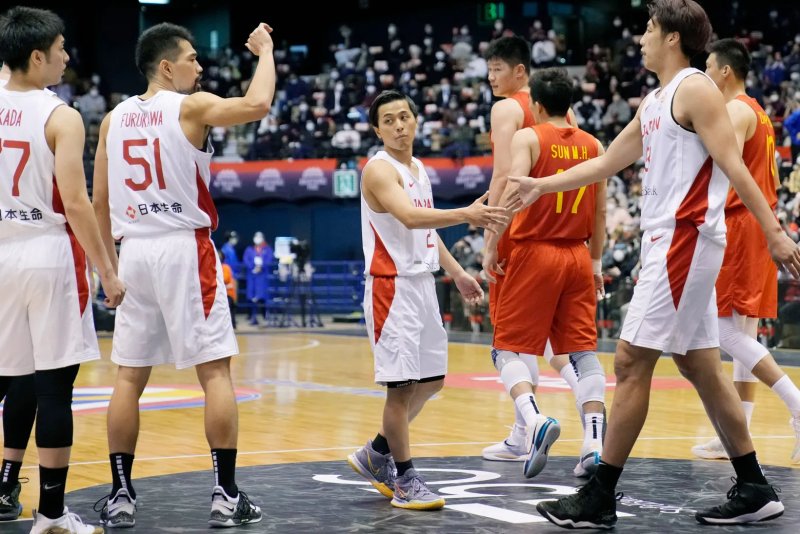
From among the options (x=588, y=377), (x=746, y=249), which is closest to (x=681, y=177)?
(x=588, y=377)

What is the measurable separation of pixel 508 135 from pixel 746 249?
1436mm

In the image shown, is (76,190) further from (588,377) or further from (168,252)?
(588,377)

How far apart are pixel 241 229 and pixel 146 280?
78.8 feet

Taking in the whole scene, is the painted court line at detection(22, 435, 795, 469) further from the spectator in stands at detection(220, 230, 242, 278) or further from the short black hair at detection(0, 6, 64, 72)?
the spectator in stands at detection(220, 230, 242, 278)

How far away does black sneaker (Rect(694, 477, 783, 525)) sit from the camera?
4727mm

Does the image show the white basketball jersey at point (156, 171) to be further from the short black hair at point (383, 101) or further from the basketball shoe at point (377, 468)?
the basketball shoe at point (377, 468)

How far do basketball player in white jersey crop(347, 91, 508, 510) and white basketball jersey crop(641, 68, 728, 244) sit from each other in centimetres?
76

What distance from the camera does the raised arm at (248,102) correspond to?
15.3 feet

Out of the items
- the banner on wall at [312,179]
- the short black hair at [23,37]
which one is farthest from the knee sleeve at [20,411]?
the banner on wall at [312,179]

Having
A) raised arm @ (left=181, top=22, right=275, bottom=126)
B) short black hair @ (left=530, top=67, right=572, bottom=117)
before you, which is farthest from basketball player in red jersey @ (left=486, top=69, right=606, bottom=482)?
raised arm @ (left=181, top=22, right=275, bottom=126)

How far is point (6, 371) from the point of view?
4.62m

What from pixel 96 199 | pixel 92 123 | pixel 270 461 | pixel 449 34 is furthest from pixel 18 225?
pixel 449 34

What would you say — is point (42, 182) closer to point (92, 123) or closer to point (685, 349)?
point (685, 349)

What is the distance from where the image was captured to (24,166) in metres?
4.63
